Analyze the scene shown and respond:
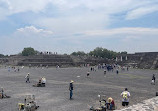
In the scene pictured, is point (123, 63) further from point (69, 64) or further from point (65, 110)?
point (65, 110)

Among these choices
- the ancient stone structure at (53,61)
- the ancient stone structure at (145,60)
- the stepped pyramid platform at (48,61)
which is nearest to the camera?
the ancient stone structure at (145,60)

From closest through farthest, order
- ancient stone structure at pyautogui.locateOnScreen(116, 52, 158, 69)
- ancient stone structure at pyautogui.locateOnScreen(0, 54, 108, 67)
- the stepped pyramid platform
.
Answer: ancient stone structure at pyautogui.locateOnScreen(116, 52, 158, 69) → the stepped pyramid platform → ancient stone structure at pyautogui.locateOnScreen(0, 54, 108, 67)

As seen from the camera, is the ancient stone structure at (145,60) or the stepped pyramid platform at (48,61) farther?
the stepped pyramid platform at (48,61)

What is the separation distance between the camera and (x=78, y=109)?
1293 cm

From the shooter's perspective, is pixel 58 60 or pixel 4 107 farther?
pixel 58 60

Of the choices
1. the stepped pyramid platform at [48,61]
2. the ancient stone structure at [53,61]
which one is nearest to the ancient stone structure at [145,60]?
the ancient stone structure at [53,61]

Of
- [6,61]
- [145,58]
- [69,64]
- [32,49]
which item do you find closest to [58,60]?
[69,64]

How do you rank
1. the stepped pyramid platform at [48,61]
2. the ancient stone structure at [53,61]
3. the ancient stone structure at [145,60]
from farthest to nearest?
the ancient stone structure at [53,61], the stepped pyramid platform at [48,61], the ancient stone structure at [145,60]

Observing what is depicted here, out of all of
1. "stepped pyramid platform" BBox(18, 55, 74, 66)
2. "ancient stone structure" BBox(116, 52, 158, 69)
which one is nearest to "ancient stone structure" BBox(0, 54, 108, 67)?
"stepped pyramid platform" BBox(18, 55, 74, 66)

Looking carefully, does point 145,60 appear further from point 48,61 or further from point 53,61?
point 48,61

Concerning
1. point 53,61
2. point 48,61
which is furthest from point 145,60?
point 48,61

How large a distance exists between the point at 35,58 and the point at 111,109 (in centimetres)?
7036

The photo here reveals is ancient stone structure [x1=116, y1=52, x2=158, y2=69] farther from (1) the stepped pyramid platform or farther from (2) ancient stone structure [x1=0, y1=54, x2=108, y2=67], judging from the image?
(1) the stepped pyramid platform

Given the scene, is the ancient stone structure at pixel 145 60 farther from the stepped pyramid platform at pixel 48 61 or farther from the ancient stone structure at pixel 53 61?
the stepped pyramid platform at pixel 48 61
